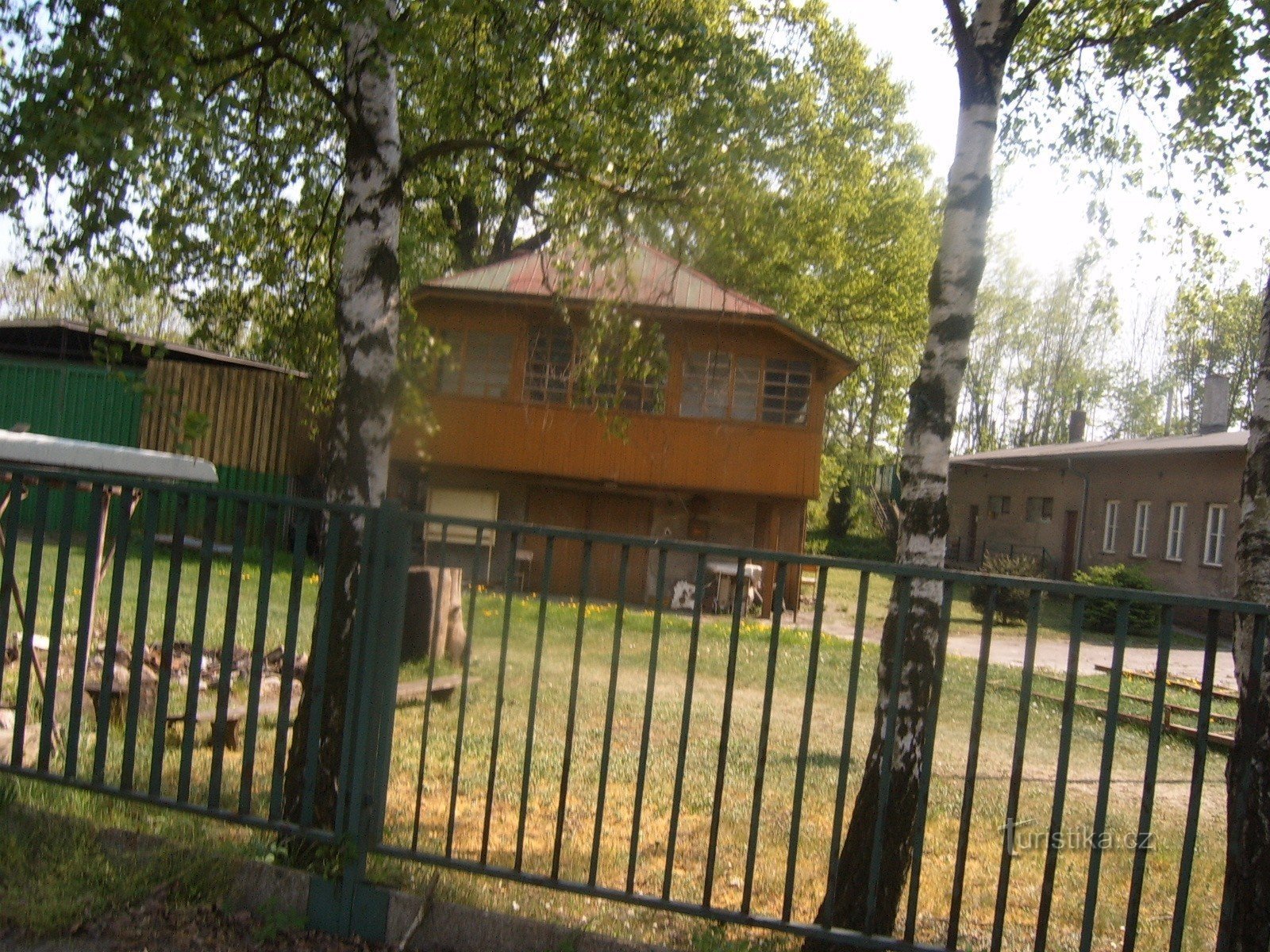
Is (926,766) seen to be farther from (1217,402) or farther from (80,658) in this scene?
(1217,402)

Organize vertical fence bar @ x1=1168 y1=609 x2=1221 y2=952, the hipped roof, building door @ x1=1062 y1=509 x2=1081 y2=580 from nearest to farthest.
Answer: vertical fence bar @ x1=1168 y1=609 x2=1221 y2=952 → the hipped roof → building door @ x1=1062 y1=509 x2=1081 y2=580

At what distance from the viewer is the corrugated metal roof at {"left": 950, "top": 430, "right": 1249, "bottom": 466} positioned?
2325 centimetres

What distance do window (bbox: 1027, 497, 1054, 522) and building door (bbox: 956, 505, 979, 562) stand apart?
12.5ft

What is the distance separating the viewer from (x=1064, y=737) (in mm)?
3535

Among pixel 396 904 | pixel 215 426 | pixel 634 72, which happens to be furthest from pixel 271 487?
pixel 396 904

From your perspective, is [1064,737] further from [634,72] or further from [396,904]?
[634,72]

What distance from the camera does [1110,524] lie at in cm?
2931

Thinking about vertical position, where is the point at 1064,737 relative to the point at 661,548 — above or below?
below

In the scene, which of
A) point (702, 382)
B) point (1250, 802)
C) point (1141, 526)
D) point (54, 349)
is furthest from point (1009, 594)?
point (54, 349)

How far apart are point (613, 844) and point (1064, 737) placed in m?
2.73

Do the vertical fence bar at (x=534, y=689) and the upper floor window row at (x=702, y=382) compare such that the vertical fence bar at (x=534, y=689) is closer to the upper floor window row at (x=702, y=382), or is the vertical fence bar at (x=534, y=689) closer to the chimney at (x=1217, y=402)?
the upper floor window row at (x=702, y=382)

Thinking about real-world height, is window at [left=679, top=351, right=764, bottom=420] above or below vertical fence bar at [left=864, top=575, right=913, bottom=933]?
above

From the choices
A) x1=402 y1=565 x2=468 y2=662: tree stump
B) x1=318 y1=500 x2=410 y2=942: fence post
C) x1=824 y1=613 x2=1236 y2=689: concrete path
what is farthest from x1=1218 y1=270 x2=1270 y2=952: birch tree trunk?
x1=824 y1=613 x2=1236 y2=689: concrete path

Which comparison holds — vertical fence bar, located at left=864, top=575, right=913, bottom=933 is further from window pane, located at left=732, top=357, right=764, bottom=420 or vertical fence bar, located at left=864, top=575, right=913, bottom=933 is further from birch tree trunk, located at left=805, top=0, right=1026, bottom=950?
window pane, located at left=732, top=357, right=764, bottom=420
